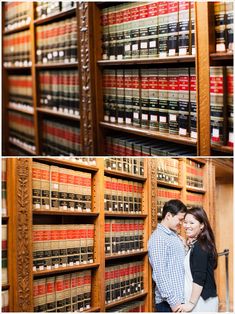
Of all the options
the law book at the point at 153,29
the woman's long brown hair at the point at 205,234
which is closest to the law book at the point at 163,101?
the law book at the point at 153,29

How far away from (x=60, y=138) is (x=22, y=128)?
91cm

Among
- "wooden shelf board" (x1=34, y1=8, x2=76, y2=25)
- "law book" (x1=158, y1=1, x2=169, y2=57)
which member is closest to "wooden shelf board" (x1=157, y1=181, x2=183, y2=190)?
"law book" (x1=158, y1=1, x2=169, y2=57)

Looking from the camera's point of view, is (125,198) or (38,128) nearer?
(125,198)

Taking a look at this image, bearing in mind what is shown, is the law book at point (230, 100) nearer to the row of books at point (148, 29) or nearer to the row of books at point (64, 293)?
the row of books at point (148, 29)

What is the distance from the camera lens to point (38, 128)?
15.5ft

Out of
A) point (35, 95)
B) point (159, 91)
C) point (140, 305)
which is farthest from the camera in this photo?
point (35, 95)

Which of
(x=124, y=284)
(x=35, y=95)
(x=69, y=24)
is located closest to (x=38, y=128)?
(x=35, y=95)

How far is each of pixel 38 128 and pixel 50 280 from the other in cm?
209

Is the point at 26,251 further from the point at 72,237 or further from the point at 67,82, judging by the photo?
the point at 67,82

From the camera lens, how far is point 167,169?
2.83m

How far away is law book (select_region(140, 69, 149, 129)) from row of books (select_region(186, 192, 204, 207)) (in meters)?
0.65

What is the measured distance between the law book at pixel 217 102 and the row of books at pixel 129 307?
836 millimetres

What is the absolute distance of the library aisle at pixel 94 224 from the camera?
2.68 metres

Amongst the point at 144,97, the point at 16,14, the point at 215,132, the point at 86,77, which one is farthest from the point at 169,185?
the point at 16,14
